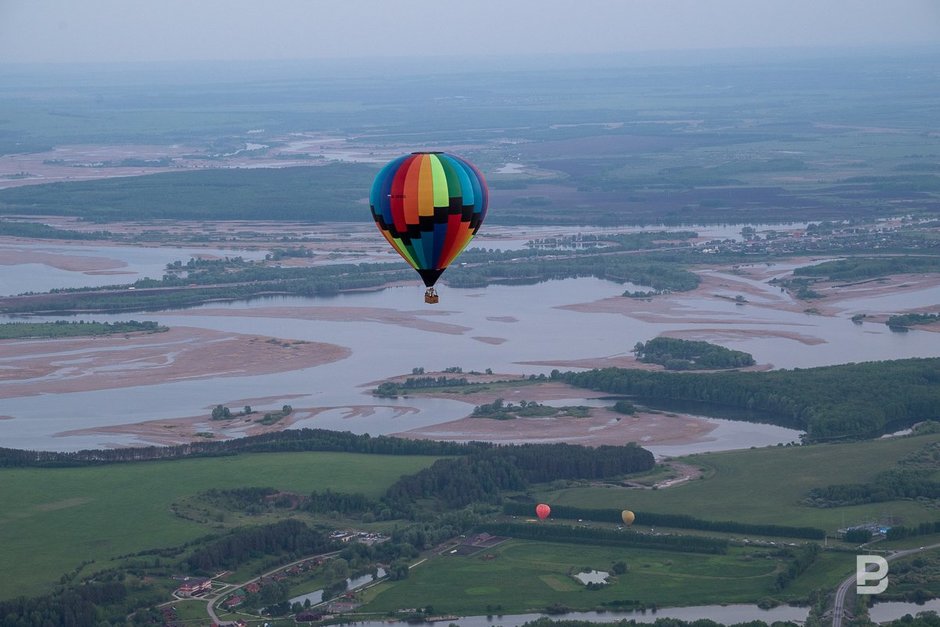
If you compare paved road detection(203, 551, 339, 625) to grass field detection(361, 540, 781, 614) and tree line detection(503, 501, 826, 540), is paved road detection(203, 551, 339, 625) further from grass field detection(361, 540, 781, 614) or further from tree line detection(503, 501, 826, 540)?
tree line detection(503, 501, 826, 540)

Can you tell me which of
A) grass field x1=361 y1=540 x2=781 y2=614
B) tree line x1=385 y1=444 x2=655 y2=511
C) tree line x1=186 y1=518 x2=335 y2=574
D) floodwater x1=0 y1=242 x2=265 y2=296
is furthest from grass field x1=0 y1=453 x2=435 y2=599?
floodwater x1=0 y1=242 x2=265 y2=296

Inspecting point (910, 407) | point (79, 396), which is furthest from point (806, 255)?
point (79, 396)

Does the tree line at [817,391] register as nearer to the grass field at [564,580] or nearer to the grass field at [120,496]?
the grass field at [120,496]

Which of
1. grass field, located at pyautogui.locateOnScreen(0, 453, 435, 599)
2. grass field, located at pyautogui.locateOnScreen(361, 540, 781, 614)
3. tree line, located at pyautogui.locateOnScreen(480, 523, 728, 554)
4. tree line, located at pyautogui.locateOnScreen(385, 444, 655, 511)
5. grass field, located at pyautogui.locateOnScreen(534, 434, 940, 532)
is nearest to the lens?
grass field, located at pyautogui.locateOnScreen(361, 540, 781, 614)

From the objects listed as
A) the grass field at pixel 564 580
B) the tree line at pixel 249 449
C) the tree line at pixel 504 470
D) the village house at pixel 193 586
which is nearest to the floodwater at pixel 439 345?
the tree line at pixel 249 449

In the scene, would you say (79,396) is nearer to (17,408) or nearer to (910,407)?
(17,408)
